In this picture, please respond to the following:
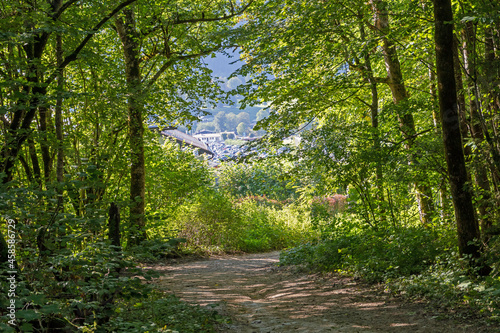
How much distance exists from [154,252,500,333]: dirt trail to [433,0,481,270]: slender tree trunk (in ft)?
3.91

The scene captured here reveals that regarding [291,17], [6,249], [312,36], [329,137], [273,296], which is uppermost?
[291,17]

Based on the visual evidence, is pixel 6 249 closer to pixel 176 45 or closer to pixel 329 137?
pixel 329 137

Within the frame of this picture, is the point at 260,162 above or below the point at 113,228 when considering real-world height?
above

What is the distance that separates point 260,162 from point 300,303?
3.31m

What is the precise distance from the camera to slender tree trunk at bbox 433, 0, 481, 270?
494 cm

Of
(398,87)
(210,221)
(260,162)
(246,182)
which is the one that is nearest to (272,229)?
(210,221)

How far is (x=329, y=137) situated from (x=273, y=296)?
307cm

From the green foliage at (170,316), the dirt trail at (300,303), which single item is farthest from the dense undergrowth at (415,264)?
the green foliage at (170,316)

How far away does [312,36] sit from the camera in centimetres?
740

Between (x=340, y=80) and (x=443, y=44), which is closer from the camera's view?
(x=443, y=44)

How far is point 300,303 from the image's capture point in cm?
579

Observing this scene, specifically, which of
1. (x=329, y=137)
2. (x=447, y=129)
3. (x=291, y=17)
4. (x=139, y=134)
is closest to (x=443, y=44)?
(x=447, y=129)

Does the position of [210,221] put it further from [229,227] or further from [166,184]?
[166,184]

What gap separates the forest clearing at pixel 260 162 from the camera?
3184mm
